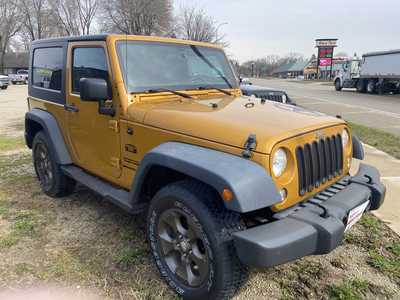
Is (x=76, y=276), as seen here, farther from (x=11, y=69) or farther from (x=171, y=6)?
(x=11, y=69)

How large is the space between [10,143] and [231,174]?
7065mm

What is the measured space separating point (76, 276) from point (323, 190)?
2.06m

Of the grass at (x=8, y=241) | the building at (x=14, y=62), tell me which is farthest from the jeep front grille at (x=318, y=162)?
the building at (x=14, y=62)

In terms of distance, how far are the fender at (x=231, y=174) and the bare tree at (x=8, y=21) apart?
2411 inches

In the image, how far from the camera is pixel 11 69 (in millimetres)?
67562

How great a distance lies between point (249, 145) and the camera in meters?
2.29

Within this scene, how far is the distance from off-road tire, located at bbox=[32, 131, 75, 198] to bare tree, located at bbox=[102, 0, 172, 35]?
25875 millimetres

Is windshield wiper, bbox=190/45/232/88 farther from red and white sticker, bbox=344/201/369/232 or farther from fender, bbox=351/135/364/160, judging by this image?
red and white sticker, bbox=344/201/369/232

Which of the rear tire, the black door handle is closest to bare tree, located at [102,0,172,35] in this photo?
the rear tire

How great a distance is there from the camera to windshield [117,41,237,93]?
322 centimetres

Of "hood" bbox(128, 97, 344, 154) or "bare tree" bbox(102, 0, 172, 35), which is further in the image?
"bare tree" bbox(102, 0, 172, 35)

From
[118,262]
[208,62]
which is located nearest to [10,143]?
[208,62]

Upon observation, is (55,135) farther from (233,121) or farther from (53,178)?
(233,121)

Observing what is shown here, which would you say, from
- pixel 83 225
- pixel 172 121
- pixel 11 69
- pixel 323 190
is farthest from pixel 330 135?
pixel 11 69
